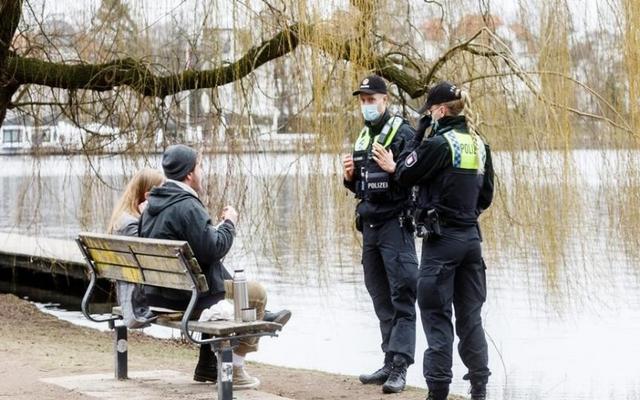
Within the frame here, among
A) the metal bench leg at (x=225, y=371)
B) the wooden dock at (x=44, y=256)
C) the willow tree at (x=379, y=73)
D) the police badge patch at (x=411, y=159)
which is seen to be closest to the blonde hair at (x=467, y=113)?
the police badge patch at (x=411, y=159)

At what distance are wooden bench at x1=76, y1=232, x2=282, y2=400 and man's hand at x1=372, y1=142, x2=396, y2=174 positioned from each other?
1144 millimetres

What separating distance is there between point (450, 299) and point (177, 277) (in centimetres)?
146

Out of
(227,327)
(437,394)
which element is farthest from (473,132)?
(227,327)

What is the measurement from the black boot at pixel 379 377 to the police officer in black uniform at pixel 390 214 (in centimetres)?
10

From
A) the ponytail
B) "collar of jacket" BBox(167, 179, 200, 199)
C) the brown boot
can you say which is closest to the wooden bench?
"collar of jacket" BBox(167, 179, 200, 199)

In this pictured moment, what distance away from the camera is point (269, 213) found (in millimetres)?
10602

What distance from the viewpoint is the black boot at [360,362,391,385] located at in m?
7.32

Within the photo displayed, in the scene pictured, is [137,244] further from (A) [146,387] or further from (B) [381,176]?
(B) [381,176]

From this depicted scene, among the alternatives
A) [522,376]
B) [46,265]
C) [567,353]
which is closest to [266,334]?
[522,376]

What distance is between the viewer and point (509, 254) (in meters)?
9.30

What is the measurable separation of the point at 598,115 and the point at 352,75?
186 centimetres

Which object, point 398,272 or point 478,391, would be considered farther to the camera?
point 398,272

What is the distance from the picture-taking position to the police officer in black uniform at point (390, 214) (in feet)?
23.1

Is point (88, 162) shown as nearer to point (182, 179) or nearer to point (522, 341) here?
point (522, 341)
